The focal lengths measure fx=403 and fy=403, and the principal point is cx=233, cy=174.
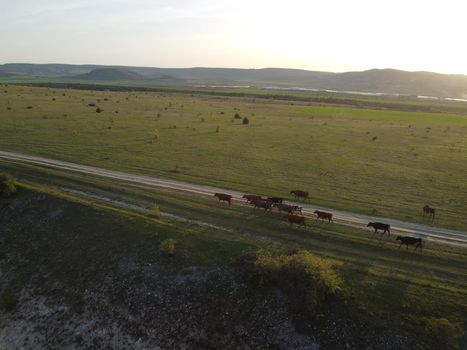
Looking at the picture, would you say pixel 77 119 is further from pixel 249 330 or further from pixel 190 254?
pixel 249 330

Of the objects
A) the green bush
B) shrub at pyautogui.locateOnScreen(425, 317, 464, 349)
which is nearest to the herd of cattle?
the green bush

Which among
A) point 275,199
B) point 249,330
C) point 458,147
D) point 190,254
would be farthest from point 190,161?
point 458,147

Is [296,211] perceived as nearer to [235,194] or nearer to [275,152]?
[235,194]

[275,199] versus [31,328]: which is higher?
[275,199]

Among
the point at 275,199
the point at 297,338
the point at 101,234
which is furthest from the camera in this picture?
the point at 275,199

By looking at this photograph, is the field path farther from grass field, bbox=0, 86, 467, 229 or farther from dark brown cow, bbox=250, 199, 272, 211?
dark brown cow, bbox=250, 199, 272, 211

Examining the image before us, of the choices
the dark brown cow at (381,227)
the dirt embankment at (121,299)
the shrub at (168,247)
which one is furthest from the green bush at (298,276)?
the dark brown cow at (381,227)

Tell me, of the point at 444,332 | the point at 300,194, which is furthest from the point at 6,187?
the point at 444,332
